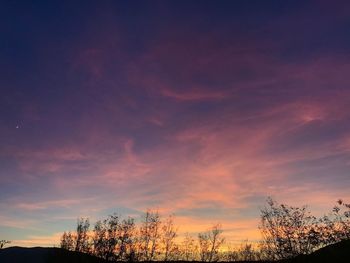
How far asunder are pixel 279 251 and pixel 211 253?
47740 mm

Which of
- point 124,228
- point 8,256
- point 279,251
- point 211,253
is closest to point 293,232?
point 279,251

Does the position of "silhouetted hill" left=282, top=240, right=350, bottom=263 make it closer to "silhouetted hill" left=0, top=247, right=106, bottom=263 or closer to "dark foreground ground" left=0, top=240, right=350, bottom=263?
"dark foreground ground" left=0, top=240, right=350, bottom=263

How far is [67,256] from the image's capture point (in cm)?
6656

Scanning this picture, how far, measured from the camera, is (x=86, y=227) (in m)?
69.3

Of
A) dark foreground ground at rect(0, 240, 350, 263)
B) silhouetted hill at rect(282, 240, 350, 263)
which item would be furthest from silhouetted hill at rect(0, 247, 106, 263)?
silhouetted hill at rect(282, 240, 350, 263)

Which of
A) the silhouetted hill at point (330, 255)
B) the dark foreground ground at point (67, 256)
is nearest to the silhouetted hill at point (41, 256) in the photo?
the dark foreground ground at point (67, 256)

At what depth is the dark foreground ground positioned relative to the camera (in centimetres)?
4584

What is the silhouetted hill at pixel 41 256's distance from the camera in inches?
2562

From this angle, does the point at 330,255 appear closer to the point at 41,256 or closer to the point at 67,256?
the point at 67,256

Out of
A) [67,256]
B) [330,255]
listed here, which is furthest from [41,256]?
[330,255]

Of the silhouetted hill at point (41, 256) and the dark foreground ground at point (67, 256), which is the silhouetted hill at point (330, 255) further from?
the silhouetted hill at point (41, 256)

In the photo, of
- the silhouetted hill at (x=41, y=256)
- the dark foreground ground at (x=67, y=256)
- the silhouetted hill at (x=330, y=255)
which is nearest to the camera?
the silhouetted hill at (x=330, y=255)

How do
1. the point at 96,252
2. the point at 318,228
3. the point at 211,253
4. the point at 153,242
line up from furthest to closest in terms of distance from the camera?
1. the point at 211,253
2. the point at 153,242
3. the point at 96,252
4. the point at 318,228

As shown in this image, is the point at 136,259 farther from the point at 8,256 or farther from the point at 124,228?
the point at 8,256
